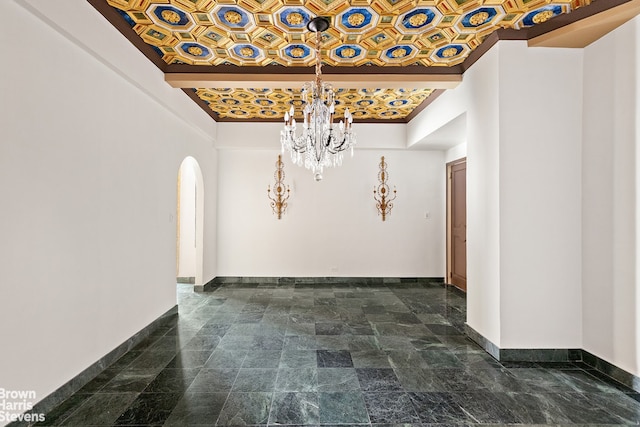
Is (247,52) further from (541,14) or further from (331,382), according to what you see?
(331,382)

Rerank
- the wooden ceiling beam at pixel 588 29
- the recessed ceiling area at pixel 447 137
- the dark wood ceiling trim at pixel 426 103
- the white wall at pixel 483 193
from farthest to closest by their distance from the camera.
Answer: the dark wood ceiling trim at pixel 426 103 < the recessed ceiling area at pixel 447 137 < the white wall at pixel 483 193 < the wooden ceiling beam at pixel 588 29

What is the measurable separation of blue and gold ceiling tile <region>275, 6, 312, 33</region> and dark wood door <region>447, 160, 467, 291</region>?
400 centimetres

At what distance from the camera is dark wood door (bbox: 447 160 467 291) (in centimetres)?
563

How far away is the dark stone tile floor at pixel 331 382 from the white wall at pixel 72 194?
0.46 metres

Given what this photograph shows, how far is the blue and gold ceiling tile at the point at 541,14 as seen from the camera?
8.59 ft

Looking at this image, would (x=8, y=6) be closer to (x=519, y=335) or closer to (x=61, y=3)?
(x=61, y=3)

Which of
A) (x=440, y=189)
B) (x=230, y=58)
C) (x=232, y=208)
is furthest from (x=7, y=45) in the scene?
(x=440, y=189)

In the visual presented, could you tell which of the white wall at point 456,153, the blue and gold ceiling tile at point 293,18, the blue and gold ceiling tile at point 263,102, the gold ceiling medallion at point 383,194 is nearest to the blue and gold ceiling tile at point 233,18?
the blue and gold ceiling tile at point 293,18

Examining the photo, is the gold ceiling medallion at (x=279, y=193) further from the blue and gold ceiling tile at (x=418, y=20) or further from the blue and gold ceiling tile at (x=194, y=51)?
the blue and gold ceiling tile at (x=418, y=20)

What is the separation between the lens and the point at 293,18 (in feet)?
9.01

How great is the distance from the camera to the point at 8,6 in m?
1.87

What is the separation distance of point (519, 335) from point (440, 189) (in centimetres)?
375

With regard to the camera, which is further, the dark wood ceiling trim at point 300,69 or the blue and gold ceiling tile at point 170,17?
the dark wood ceiling trim at point 300,69

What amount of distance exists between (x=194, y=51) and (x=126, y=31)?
2.20 feet
